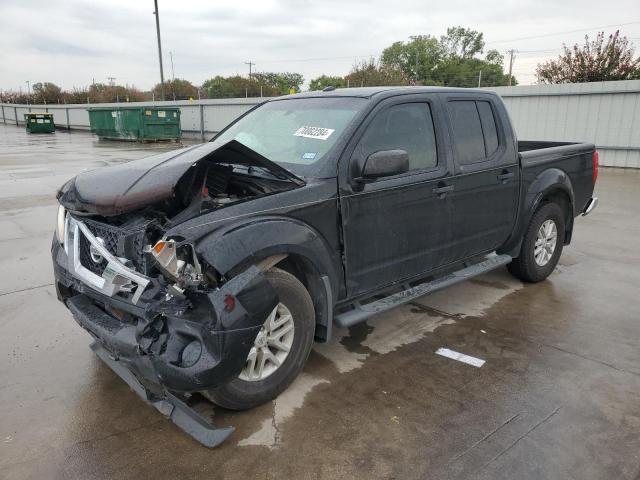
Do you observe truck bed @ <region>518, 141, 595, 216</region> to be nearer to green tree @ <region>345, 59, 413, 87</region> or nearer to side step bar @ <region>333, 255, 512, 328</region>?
side step bar @ <region>333, 255, 512, 328</region>

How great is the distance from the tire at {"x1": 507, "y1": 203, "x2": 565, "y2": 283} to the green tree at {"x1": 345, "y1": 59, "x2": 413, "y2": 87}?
84.7 ft

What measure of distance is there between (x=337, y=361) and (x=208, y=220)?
1.61 meters

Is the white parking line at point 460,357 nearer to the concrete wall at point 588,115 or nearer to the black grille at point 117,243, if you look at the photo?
the black grille at point 117,243

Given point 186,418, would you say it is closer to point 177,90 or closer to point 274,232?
point 274,232

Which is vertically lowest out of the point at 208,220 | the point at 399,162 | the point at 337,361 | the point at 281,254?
the point at 337,361

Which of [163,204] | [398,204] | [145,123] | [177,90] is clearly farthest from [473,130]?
[177,90]

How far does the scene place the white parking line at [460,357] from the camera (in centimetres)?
381

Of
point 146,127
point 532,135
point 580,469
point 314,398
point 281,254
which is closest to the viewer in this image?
point 580,469

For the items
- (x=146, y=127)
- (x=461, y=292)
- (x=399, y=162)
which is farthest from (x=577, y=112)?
(x=146, y=127)

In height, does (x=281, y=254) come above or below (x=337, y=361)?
above

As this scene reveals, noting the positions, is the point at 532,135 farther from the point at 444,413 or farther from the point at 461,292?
the point at 444,413

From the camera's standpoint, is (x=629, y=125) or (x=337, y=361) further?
(x=629, y=125)

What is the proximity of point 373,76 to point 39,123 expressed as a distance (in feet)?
73.5

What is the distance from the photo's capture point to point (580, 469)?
105 inches
